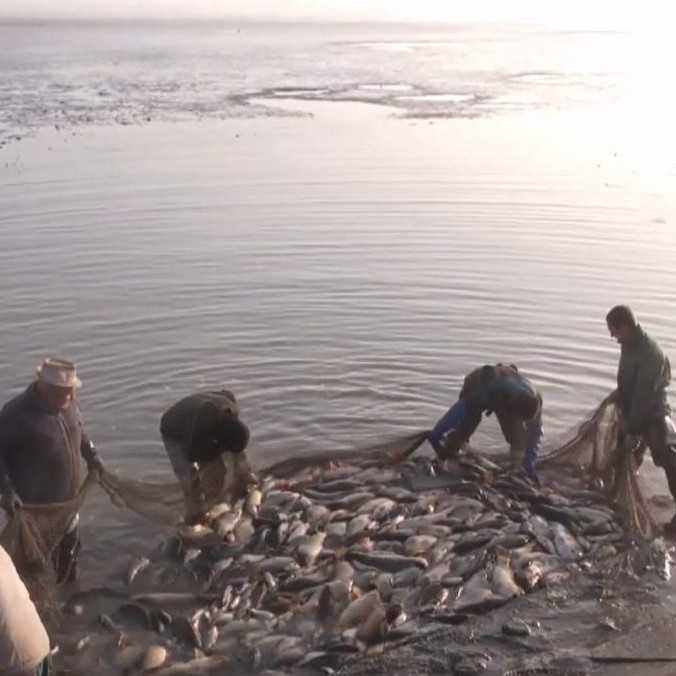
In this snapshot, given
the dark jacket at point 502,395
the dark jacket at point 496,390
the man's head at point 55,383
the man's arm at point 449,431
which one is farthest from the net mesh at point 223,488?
the man's head at point 55,383

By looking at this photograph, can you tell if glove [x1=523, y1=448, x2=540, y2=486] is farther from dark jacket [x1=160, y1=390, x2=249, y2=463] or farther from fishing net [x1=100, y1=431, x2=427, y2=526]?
dark jacket [x1=160, y1=390, x2=249, y2=463]

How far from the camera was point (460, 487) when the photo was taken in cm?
1197

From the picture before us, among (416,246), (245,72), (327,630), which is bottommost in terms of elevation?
(327,630)

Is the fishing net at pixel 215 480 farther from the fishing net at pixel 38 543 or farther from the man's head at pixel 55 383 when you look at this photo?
the man's head at pixel 55 383

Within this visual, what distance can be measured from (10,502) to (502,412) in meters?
5.65

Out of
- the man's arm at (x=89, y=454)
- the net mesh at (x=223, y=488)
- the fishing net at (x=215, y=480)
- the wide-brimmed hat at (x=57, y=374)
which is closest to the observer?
the wide-brimmed hat at (x=57, y=374)

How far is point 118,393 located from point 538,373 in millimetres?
6262

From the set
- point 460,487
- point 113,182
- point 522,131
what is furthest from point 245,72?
point 460,487

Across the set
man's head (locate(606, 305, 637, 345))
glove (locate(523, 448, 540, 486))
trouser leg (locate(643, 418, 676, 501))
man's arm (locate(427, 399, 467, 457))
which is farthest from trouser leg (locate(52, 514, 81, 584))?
trouser leg (locate(643, 418, 676, 501))

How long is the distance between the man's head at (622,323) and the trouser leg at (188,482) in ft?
15.5

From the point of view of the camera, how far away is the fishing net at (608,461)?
36.2 ft

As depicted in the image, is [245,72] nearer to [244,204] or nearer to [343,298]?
[244,204]

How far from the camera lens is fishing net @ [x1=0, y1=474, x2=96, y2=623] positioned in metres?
9.21

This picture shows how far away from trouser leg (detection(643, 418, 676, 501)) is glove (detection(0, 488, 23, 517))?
6649 millimetres
